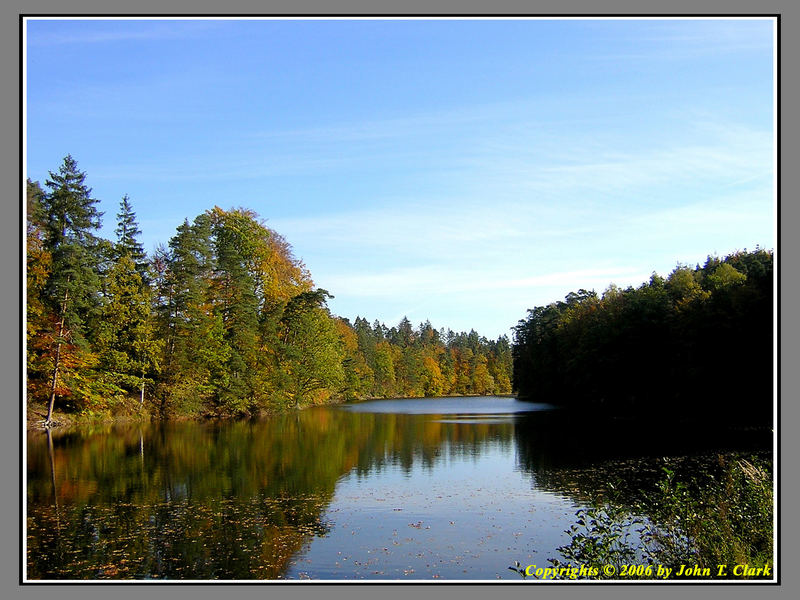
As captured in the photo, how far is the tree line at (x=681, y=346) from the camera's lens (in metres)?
41.9

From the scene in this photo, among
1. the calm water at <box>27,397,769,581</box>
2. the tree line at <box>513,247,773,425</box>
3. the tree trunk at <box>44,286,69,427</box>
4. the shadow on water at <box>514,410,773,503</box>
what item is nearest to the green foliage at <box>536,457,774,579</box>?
the shadow on water at <box>514,410,773,503</box>

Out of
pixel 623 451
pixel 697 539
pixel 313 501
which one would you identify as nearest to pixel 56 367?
pixel 313 501

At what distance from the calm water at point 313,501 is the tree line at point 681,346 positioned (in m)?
9.63

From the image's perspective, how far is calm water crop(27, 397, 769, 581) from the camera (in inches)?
507

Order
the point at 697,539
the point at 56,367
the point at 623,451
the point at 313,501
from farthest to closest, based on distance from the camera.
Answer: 1. the point at 56,367
2. the point at 623,451
3. the point at 313,501
4. the point at 697,539

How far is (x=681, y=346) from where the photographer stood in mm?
52000

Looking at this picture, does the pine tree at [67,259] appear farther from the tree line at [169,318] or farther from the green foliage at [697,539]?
the green foliage at [697,539]

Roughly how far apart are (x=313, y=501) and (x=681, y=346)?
4022 cm

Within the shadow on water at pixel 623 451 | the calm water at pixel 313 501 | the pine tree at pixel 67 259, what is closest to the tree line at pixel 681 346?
the shadow on water at pixel 623 451

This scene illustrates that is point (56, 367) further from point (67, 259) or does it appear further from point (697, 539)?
point (697, 539)

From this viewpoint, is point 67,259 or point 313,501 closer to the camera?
point 313,501

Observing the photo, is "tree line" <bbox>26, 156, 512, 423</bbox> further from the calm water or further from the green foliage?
the green foliage

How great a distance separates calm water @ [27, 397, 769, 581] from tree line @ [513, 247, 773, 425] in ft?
31.6
